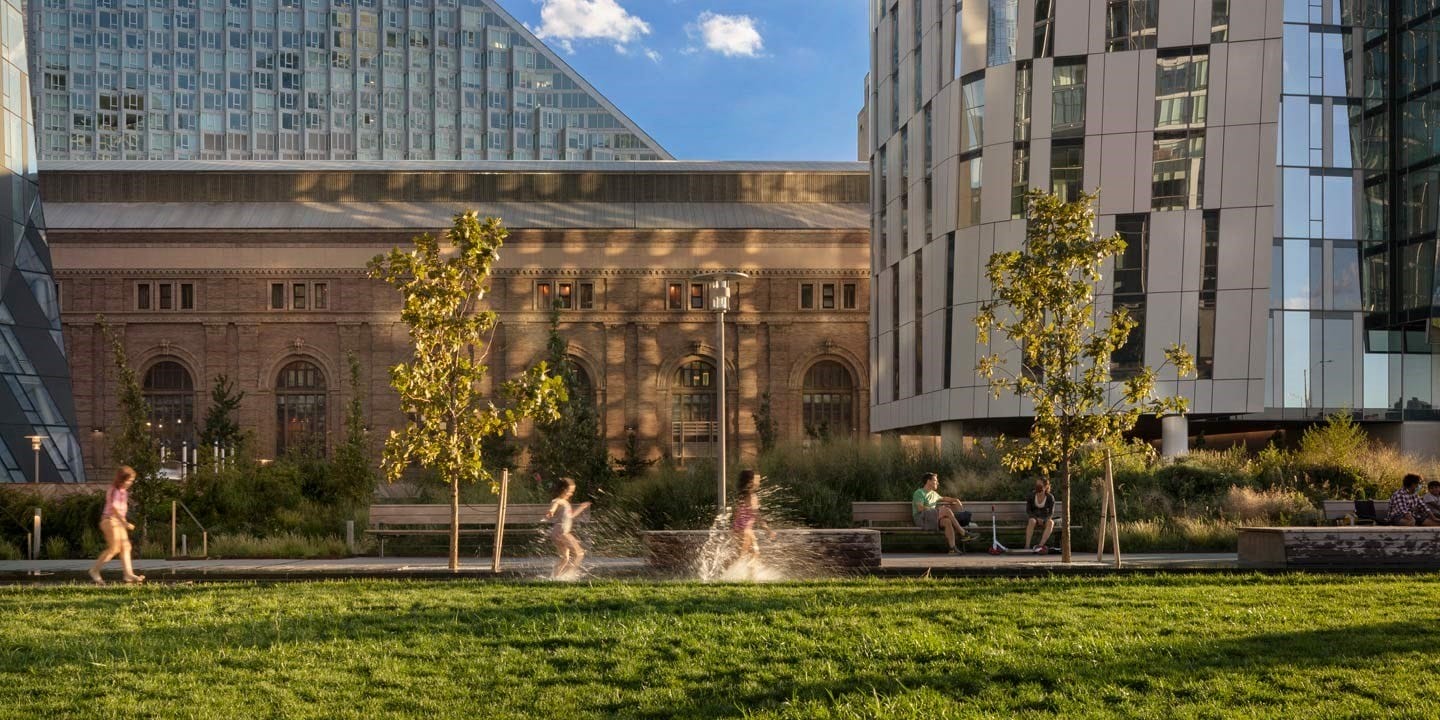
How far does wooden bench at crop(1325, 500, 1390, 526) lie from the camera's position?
23.0m

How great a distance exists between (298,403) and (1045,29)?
36.9m

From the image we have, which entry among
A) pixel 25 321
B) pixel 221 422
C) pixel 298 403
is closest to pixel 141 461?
pixel 25 321

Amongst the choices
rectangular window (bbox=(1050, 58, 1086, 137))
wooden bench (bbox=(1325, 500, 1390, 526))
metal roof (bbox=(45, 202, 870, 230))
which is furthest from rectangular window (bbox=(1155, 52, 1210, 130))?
metal roof (bbox=(45, 202, 870, 230))

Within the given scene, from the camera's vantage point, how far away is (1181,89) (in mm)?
34938

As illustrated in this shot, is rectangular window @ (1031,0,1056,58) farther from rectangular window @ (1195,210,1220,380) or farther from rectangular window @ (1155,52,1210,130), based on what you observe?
rectangular window @ (1195,210,1220,380)

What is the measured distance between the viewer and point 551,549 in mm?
22734

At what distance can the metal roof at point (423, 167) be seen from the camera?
6209 centimetres

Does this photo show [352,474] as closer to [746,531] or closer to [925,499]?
[925,499]

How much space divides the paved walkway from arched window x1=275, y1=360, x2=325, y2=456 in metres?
38.1

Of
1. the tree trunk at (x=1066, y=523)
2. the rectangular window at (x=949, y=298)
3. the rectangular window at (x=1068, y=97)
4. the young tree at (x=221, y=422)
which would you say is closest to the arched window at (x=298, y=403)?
the young tree at (x=221, y=422)

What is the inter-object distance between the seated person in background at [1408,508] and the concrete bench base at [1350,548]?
321cm

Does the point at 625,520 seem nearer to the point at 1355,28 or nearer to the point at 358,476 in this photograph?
the point at 358,476

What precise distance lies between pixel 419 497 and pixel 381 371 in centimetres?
2723

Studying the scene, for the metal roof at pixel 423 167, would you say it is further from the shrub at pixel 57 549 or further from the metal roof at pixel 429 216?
the shrub at pixel 57 549
